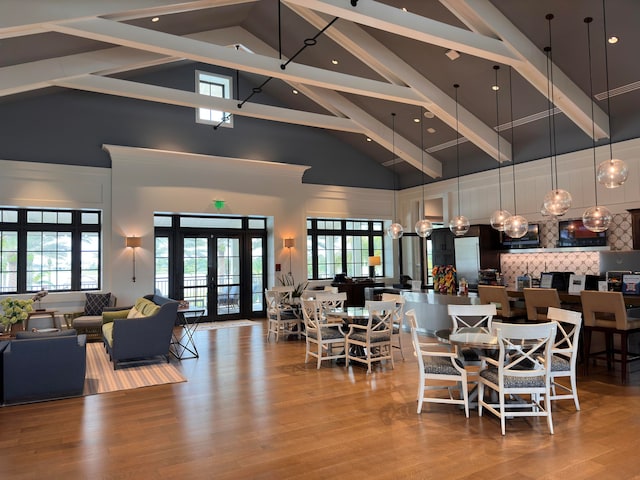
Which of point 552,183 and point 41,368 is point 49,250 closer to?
point 41,368

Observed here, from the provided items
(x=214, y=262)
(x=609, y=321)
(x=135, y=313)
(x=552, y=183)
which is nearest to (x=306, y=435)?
(x=609, y=321)

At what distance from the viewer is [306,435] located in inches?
156

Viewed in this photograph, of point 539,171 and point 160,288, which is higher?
point 539,171

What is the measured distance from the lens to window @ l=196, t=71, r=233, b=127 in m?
11.0

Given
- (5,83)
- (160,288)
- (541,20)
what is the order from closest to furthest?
(541,20)
(5,83)
(160,288)

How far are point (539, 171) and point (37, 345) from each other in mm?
9280

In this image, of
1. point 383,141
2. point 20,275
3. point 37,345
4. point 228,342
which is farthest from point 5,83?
point 383,141

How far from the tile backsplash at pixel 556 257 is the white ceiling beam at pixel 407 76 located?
2007 millimetres

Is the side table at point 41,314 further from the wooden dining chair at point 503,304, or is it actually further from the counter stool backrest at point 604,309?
the counter stool backrest at point 604,309

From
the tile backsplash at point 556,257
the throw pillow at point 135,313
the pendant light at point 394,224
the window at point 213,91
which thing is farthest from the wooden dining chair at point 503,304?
the window at point 213,91

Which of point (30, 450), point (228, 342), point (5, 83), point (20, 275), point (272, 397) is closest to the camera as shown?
point (30, 450)

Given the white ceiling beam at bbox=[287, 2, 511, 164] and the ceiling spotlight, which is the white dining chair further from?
the white ceiling beam at bbox=[287, 2, 511, 164]

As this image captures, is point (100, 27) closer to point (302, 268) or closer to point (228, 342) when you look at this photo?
point (228, 342)

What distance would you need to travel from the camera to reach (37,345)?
201 inches
